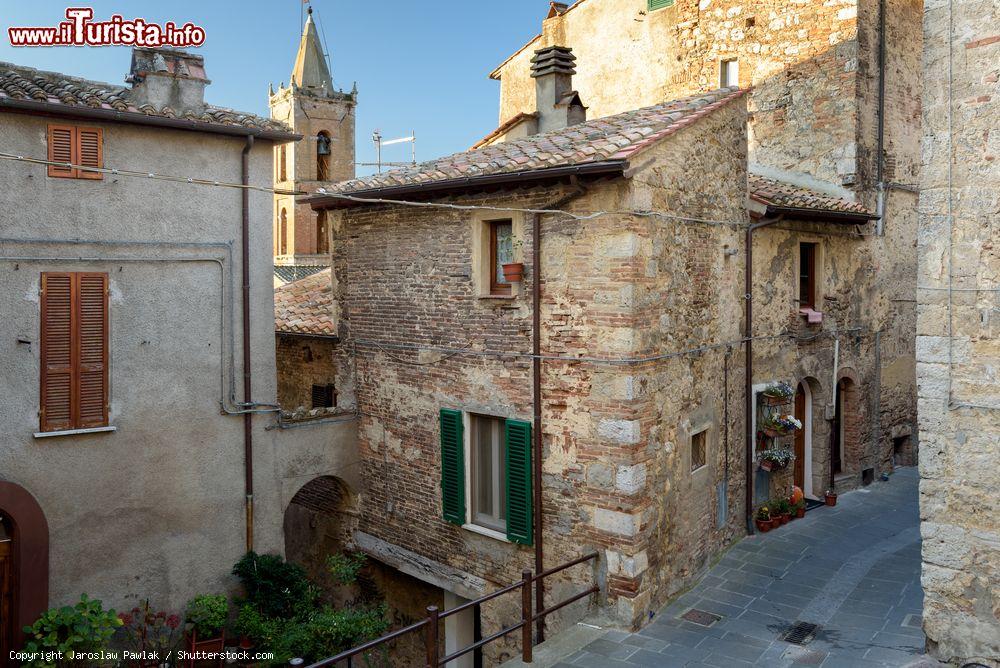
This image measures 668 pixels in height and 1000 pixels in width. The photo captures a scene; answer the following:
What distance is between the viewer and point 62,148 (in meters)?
8.93

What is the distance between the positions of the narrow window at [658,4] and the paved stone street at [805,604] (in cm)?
1124

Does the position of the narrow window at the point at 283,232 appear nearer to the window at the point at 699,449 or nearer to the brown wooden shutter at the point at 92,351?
the brown wooden shutter at the point at 92,351

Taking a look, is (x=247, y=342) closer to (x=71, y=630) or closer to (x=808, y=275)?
(x=71, y=630)

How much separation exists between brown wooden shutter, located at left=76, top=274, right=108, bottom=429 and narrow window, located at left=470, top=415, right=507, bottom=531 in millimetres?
4489

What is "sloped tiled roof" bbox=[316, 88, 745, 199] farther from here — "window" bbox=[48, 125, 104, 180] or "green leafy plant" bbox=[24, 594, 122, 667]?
"green leafy plant" bbox=[24, 594, 122, 667]

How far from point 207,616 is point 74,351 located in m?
3.59

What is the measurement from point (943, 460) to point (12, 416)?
9496mm

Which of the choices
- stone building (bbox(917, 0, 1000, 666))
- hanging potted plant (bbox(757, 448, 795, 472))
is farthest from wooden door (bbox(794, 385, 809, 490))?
stone building (bbox(917, 0, 1000, 666))

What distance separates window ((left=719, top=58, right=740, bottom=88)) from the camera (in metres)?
16.0

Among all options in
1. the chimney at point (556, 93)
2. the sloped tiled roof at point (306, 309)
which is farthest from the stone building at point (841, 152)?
the sloped tiled roof at point (306, 309)

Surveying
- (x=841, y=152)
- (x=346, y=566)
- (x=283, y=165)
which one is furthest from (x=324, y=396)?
(x=283, y=165)

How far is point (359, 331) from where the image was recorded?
11.7m

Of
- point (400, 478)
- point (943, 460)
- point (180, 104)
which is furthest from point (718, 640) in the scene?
point (180, 104)

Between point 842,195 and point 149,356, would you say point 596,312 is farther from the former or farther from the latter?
point 842,195
